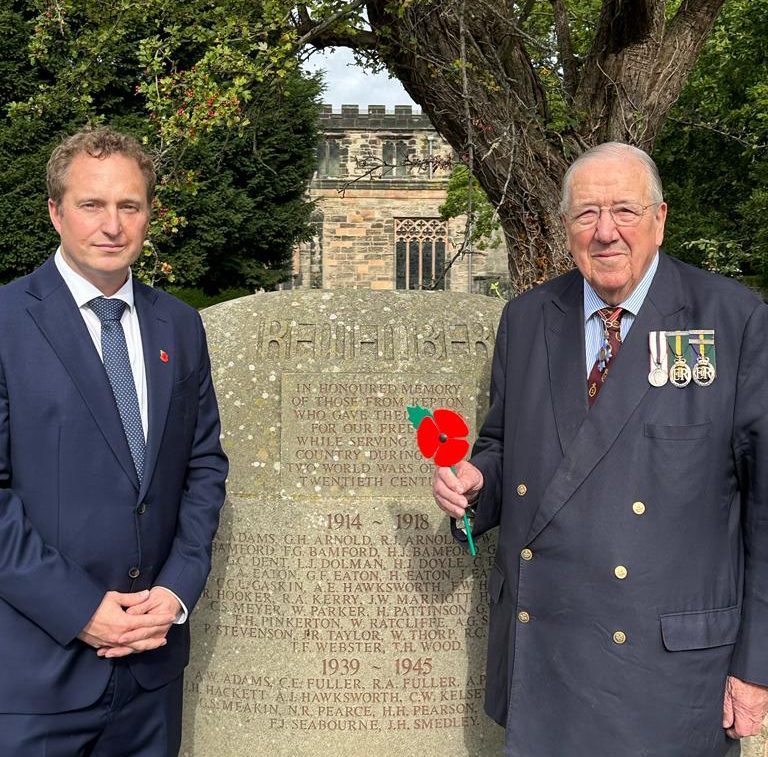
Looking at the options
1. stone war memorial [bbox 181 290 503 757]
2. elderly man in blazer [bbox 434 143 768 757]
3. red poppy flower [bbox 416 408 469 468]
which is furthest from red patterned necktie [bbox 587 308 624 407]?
stone war memorial [bbox 181 290 503 757]

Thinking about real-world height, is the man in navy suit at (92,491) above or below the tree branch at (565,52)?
below

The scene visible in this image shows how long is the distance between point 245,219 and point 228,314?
16368mm

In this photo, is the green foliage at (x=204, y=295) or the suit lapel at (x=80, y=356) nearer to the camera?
the suit lapel at (x=80, y=356)

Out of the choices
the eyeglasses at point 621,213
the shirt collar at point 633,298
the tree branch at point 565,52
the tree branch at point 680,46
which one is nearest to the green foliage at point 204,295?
the tree branch at point 565,52

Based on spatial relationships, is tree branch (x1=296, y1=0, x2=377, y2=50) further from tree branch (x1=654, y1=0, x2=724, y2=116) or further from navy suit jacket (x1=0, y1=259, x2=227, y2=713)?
navy suit jacket (x1=0, y1=259, x2=227, y2=713)

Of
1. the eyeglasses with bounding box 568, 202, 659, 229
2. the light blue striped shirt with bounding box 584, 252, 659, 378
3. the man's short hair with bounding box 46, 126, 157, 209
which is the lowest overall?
the light blue striped shirt with bounding box 584, 252, 659, 378

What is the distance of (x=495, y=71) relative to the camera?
572 centimetres

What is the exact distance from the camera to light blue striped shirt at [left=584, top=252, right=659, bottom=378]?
2.44 metres

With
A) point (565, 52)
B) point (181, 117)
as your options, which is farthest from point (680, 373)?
point (565, 52)

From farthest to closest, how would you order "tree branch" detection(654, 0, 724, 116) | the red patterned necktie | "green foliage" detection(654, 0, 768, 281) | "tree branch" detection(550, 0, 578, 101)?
"green foliage" detection(654, 0, 768, 281), "tree branch" detection(550, 0, 578, 101), "tree branch" detection(654, 0, 724, 116), the red patterned necktie

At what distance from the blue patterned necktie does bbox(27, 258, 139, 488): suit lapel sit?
4 centimetres

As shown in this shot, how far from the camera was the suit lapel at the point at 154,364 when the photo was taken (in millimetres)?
2357

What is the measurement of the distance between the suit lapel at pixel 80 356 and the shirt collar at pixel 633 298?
4.21 ft

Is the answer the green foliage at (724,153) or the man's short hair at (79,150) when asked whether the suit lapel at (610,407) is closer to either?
the man's short hair at (79,150)
